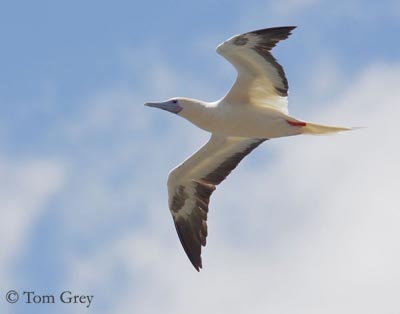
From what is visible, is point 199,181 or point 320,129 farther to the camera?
point 199,181

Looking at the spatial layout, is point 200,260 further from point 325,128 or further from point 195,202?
point 325,128

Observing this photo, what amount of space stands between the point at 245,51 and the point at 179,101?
1.46 m

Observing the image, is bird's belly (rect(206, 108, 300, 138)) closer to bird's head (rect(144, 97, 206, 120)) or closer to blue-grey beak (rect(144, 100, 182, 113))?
bird's head (rect(144, 97, 206, 120))

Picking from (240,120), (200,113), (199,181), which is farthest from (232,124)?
(199,181)

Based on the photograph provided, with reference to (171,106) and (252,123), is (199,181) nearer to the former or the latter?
(171,106)

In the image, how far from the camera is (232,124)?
63.0ft

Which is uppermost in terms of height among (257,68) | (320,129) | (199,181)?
(257,68)

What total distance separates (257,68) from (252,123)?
887 mm

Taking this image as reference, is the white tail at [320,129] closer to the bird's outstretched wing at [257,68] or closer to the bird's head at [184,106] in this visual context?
the bird's outstretched wing at [257,68]

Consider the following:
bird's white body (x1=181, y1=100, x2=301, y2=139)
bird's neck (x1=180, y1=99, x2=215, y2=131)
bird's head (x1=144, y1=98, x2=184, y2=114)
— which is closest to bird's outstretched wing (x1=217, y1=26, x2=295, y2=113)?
bird's white body (x1=181, y1=100, x2=301, y2=139)

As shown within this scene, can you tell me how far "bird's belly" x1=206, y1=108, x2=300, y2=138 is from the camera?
19.2 m

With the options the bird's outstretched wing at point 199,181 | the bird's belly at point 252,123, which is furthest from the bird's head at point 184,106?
the bird's outstretched wing at point 199,181

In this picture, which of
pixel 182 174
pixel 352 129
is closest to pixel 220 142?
pixel 182 174

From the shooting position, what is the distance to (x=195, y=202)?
68.8 feet
